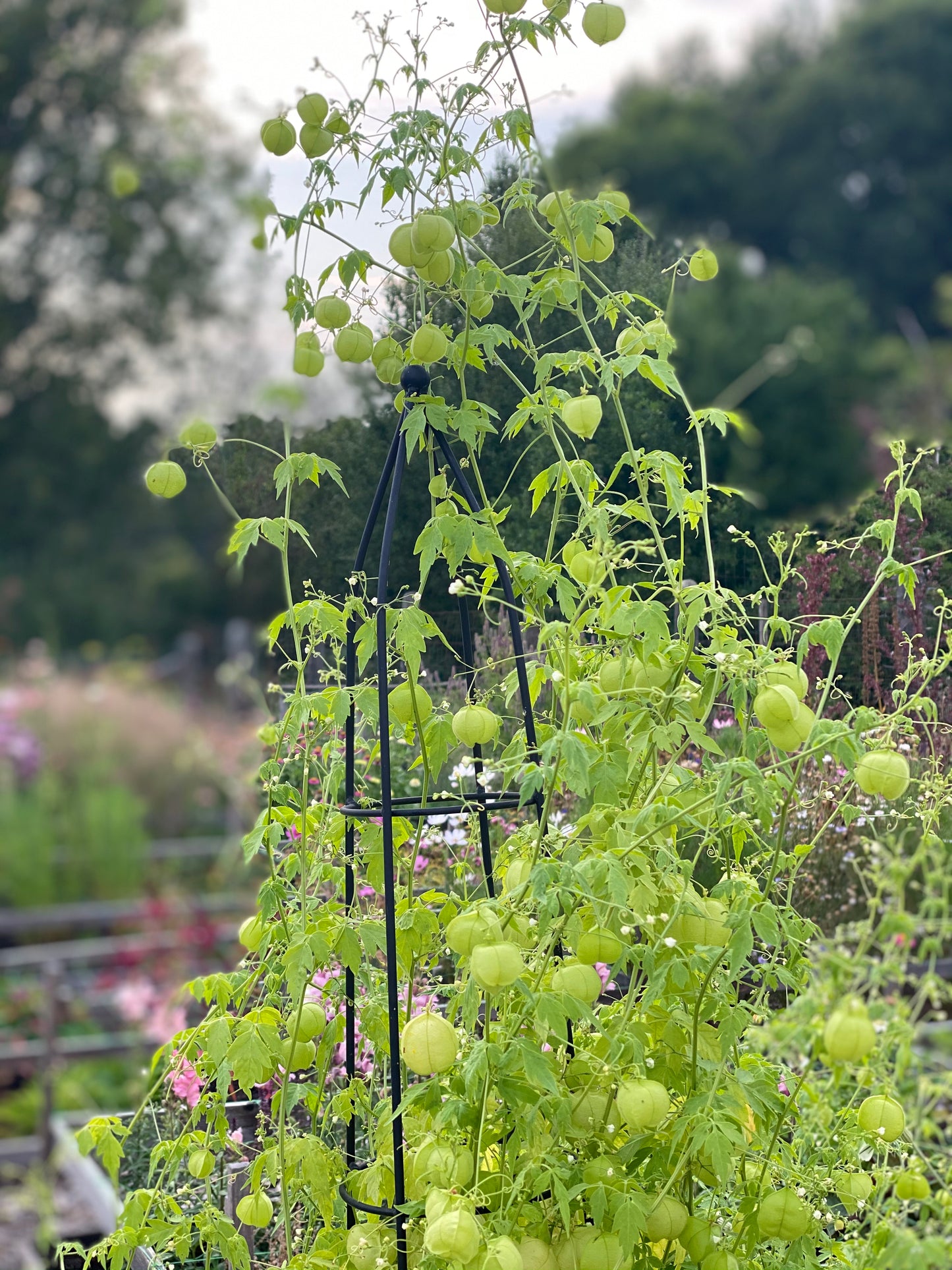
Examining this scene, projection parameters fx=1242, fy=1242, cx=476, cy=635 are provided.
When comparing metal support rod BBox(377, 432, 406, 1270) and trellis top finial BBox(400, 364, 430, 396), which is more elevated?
trellis top finial BBox(400, 364, 430, 396)

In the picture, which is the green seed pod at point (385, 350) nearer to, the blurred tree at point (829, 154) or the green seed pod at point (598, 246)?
the green seed pod at point (598, 246)

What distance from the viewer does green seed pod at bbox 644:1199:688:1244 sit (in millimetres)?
1236

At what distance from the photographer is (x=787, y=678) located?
46.9 inches

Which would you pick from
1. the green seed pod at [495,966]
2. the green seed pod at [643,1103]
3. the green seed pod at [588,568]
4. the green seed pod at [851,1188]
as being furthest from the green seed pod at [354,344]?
the green seed pod at [851,1188]

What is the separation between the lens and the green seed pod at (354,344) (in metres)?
1.49

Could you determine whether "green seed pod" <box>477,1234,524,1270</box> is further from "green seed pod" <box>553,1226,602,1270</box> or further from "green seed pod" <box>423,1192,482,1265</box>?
"green seed pod" <box>553,1226,602,1270</box>

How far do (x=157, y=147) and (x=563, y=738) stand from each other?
645cm

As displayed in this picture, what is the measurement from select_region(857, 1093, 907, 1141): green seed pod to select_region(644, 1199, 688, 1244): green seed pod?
202mm

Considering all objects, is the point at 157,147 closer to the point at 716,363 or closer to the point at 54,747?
the point at 54,747

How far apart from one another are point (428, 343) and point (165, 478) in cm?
35

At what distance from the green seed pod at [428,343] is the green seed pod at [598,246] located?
20 centimetres

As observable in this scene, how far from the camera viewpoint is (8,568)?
6.82 meters

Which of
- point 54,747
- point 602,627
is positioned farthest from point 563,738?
point 54,747

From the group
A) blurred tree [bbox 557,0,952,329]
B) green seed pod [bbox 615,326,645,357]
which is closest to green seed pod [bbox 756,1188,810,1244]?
green seed pod [bbox 615,326,645,357]
